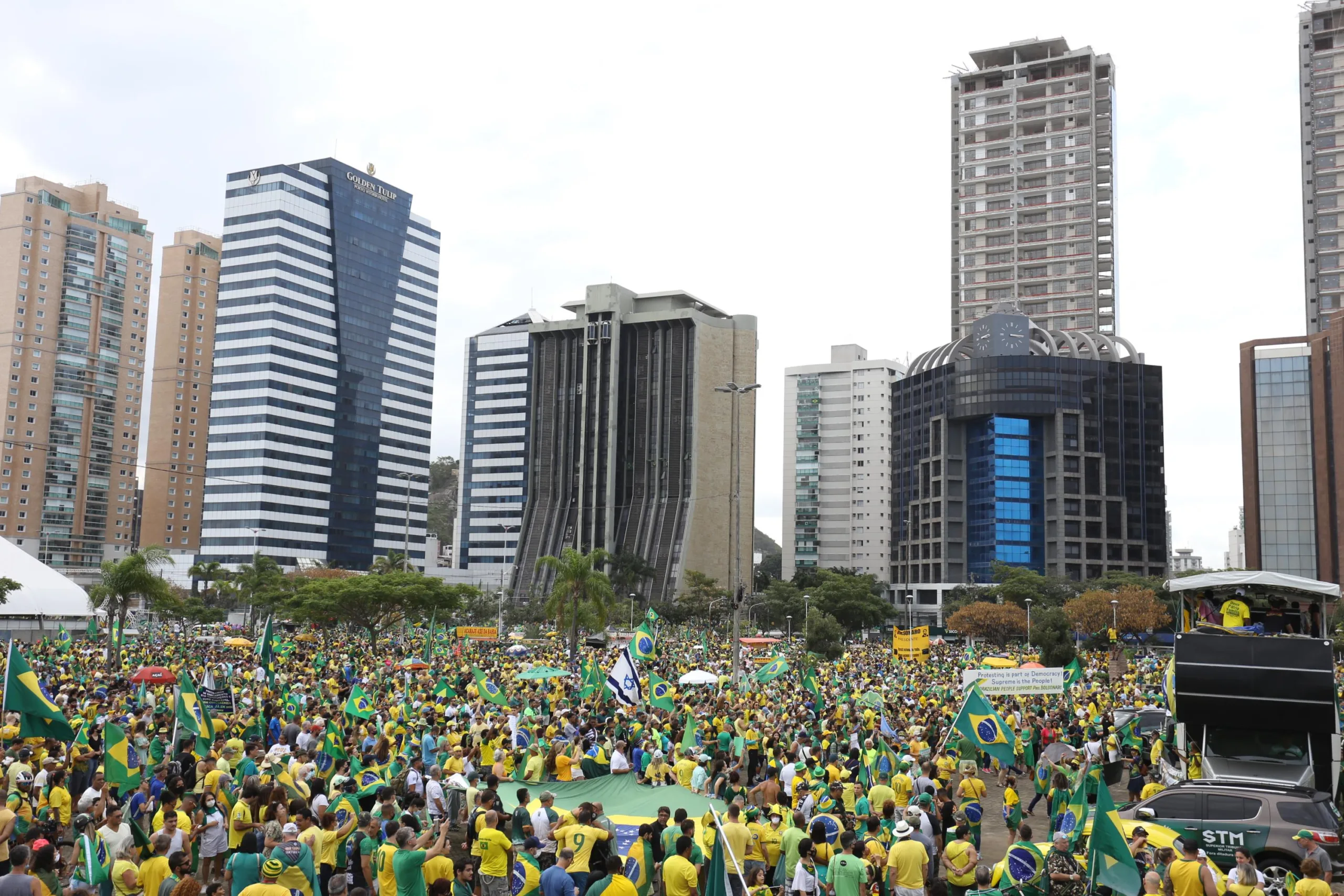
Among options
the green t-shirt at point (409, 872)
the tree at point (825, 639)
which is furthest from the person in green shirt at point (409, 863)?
the tree at point (825, 639)

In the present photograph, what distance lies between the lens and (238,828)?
11711 millimetres

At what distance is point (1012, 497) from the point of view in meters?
119

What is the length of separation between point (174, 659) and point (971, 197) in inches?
4737

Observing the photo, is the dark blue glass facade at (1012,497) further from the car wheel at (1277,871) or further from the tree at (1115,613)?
the car wheel at (1277,871)

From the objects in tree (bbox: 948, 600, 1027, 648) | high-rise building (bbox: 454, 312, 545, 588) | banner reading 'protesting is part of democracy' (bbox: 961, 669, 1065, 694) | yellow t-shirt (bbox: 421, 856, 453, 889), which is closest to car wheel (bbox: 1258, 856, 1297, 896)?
yellow t-shirt (bbox: 421, 856, 453, 889)

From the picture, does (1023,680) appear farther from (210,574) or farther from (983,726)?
(210,574)

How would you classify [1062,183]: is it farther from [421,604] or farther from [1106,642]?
[421,604]

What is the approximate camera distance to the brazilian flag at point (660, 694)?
74.9 ft

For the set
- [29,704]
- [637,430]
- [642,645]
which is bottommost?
[642,645]

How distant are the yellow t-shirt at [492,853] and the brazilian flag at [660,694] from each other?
12.2 metres

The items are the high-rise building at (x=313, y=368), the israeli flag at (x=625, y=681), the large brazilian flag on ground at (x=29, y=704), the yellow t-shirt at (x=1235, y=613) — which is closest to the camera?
the large brazilian flag on ground at (x=29, y=704)

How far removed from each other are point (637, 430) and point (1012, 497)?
43.0 m

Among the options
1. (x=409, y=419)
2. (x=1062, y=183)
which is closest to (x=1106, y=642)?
(x=1062, y=183)

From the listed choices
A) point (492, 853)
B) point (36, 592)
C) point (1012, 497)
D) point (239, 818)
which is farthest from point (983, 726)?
point (1012, 497)
